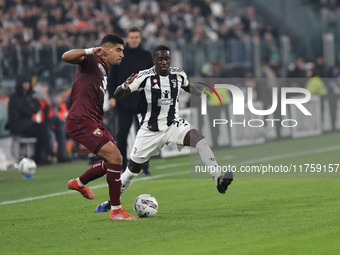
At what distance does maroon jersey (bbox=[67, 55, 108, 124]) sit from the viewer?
23.1 feet

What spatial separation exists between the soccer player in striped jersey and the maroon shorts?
66 centimetres

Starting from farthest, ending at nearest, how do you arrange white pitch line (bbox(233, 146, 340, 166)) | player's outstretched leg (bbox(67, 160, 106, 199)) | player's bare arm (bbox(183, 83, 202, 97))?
white pitch line (bbox(233, 146, 340, 166))
player's bare arm (bbox(183, 83, 202, 97))
player's outstretched leg (bbox(67, 160, 106, 199))

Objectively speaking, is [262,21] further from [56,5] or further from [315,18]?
[56,5]

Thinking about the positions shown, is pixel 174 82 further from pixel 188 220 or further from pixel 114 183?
pixel 188 220

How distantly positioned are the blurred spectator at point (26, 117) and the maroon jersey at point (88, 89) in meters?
7.31

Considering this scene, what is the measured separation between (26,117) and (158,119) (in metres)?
7.23

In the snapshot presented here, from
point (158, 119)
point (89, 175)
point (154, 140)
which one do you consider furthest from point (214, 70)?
point (89, 175)

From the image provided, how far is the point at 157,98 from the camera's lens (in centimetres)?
769

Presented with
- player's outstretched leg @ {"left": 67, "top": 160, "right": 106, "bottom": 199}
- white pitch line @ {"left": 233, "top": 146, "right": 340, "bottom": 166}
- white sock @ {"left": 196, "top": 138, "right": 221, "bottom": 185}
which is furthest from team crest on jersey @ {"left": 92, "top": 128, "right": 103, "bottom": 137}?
white pitch line @ {"left": 233, "top": 146, "right": 340, "bottom": 166}

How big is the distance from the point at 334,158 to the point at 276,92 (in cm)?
517

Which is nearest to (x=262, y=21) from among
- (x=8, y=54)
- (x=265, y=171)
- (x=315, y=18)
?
(x=315, y=18)

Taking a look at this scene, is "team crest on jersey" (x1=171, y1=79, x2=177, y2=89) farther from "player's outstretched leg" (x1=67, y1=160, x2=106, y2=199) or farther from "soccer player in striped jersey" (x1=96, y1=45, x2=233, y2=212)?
"player's outstretched leg" (x1=67, y1=160, x2=106, y2=199)

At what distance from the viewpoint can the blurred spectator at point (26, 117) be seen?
1407cm

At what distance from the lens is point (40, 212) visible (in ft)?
26.1
